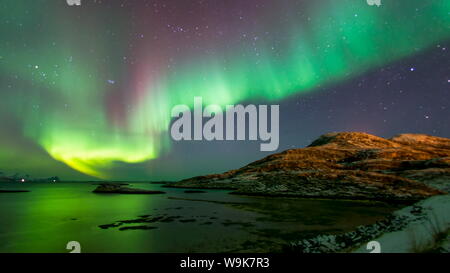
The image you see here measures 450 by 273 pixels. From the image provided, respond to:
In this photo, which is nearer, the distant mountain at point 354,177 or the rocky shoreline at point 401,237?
the rocky shoreline at point 401,237

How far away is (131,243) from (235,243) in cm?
597

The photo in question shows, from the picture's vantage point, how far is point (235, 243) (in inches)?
448

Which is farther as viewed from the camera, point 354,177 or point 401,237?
point 354,177

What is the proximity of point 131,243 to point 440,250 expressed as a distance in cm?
1431

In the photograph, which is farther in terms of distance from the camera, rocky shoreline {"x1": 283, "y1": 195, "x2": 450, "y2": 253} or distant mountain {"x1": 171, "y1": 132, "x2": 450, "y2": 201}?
distant mountain {"x1": 171, "y1": 132, "x2": 450, "y2": 201}

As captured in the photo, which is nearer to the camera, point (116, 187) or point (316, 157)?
point (116, 187)

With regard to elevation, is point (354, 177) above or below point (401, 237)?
below
